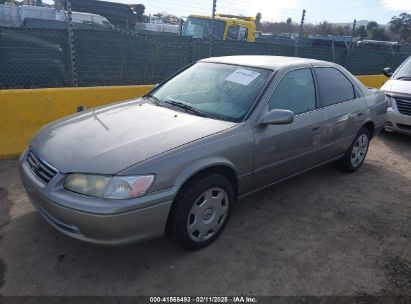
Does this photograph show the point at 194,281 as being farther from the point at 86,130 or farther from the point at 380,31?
the point at 380,31

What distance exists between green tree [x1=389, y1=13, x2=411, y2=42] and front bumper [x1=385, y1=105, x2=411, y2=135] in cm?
3869

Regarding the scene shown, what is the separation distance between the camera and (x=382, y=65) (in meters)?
12.7

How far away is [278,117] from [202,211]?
3.55 ft

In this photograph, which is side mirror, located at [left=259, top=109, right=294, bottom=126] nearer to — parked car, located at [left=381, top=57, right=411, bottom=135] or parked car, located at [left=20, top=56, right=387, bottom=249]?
parked car, located at [left=20, top=56, right=387, bottom=249]

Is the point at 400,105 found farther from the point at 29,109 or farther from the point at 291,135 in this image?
the point at 29,109

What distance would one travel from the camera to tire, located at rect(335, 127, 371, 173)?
4.93 metres

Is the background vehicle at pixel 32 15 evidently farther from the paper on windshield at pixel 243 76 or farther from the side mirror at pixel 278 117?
the side mirror at pixel 278 117

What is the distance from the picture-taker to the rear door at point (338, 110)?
422 cm

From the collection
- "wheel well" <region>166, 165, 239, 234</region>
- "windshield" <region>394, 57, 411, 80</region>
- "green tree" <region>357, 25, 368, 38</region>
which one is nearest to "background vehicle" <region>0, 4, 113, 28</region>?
"windshield" <region>394, 57, 411, 80</region>

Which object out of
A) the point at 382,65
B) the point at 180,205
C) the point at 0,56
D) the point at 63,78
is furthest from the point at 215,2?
the point at 382,65

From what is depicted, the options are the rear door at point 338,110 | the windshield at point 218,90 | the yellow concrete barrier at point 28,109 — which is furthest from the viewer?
the yellow concrete barrier at point 28,109

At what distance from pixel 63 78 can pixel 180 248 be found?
5726 mm

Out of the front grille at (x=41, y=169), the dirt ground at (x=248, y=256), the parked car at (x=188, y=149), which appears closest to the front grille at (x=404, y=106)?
the parked car at (x=188, y=149)

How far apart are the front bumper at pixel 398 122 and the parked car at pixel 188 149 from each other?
109 inches
